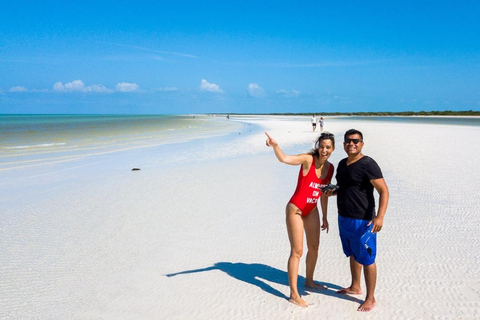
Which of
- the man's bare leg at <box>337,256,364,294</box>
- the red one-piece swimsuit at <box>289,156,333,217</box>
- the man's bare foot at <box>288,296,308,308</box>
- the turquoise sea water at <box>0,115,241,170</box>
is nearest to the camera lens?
the red one-piece swimsuit at <box>289,156,333,217</box>

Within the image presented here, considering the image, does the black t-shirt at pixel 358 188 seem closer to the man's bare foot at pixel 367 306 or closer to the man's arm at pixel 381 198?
the man's arm at pixel 381 198

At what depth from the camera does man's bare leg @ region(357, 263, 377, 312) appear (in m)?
3.66

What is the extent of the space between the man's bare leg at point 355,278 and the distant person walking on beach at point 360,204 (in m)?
0.29

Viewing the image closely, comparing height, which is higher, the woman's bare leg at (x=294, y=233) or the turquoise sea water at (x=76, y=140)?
the woman's bare leg at (x=294, y=233)

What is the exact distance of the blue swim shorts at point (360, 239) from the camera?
11.7ft

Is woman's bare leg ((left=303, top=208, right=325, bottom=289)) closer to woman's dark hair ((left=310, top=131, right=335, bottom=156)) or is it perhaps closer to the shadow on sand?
the shadow on sand

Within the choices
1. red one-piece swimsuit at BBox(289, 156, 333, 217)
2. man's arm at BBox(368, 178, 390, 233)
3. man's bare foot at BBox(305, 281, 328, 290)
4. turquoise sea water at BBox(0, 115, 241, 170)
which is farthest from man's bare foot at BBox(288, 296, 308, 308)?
turquoise sea water at BBox(0, 115, 241, 170)

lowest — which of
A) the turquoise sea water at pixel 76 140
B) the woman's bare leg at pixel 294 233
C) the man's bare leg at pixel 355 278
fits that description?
the turquoise sea water at pixel 76 140

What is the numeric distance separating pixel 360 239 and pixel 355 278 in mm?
692

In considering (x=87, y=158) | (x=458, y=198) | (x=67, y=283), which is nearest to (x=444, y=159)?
(x=458, y=198)

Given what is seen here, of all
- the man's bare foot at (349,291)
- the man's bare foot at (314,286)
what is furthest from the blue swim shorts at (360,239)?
the man's bare foot at (314,286)

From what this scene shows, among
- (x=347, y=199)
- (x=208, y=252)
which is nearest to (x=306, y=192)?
(x=347, y=199)

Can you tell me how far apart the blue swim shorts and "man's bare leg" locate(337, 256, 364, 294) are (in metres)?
0.29

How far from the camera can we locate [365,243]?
357cm
